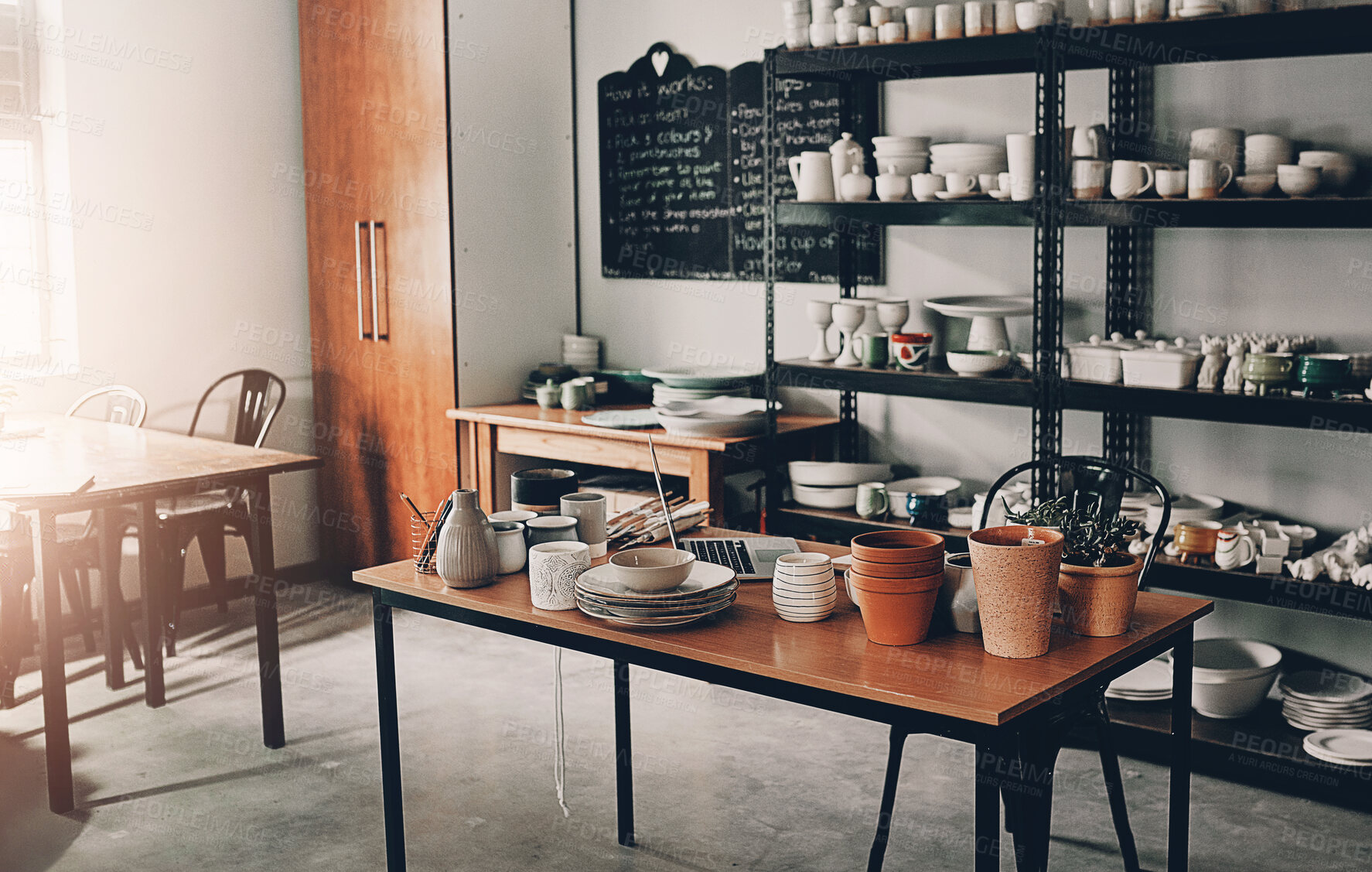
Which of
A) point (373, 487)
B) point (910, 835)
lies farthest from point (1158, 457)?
point (373, 487)

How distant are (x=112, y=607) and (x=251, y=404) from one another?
1024mm

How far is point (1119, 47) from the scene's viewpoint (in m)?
3.45

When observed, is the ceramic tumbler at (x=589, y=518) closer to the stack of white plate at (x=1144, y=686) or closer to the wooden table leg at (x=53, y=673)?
the wooden table leg at (x=53, y=673)

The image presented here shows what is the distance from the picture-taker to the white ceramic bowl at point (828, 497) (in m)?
4.12

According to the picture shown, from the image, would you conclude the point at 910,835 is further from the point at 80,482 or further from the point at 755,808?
the point at 80,482

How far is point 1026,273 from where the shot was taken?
4082 millimetres

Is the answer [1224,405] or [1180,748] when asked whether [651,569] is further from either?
[1224,405]

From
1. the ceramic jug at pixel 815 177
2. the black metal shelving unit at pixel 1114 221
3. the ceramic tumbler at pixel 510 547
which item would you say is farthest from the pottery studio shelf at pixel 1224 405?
the ceramic tumbler at pixel 510 547

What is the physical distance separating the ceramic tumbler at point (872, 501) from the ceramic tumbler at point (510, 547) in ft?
5.36

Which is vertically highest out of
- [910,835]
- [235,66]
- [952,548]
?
[235,66]

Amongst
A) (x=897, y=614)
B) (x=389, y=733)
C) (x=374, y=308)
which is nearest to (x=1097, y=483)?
(x=897, y=614)

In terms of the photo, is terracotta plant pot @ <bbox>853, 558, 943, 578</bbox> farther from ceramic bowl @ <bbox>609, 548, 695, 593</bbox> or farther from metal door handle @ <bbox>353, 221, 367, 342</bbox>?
metal door handle @ <bbox>353, 221, 367, 342</bbox>

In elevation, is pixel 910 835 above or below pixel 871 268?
below

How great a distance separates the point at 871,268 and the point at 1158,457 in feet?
3.71
